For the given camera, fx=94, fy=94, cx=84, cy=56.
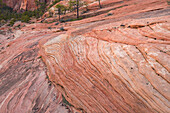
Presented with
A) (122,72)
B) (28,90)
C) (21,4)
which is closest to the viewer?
(122,72)

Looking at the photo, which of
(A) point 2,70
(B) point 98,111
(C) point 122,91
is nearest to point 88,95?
(B) point 98,111

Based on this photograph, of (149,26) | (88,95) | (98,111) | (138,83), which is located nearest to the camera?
(138,83)

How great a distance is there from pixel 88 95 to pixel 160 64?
3.35m

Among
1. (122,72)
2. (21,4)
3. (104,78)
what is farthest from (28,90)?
(21,4)

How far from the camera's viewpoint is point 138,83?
365 cm

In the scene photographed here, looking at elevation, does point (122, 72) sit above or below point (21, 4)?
below

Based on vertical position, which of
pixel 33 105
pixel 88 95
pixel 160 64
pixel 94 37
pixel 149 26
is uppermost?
pixel 149 26

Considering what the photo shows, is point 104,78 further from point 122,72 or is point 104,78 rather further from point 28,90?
point 28,90

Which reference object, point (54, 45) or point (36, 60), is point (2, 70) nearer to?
point (36, 60)

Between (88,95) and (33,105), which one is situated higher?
(88,95)

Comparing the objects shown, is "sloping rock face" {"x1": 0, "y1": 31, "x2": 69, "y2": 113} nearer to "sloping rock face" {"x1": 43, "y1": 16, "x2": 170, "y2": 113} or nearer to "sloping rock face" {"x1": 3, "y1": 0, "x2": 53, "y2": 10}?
"sloping rock face" {"x1": 43, "y1": 16, "x2": 170, "y2": 113}

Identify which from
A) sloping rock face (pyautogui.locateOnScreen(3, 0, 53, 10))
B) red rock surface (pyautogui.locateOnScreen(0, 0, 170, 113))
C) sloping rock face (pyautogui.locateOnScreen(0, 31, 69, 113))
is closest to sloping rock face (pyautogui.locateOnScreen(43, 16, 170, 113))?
red rock surface (pyautogui.locateOnScreen(0, 0, 170, 113))

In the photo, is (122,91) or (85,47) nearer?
(122,91)

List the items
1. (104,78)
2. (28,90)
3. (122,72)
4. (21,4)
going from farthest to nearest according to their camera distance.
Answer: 1. (21,4)
2. (28,90)
3. (104,78)
4. (122,72)
